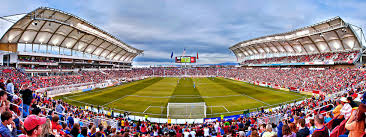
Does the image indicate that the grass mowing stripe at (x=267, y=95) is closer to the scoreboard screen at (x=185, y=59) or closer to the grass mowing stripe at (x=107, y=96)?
the grass mowing stripe at (x=107, y=96)

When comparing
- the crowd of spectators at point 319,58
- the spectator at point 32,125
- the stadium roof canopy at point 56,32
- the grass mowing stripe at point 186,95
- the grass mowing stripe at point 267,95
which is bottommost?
the grass mowing stripe at point 186,95

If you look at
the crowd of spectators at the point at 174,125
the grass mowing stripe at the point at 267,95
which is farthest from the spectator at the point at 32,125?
the grass mowing stripe at the point at 267,95

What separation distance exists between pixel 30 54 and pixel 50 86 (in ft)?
41.8

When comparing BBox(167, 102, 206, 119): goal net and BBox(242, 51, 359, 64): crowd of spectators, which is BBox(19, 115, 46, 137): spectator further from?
BBox(242, 51, 359, 64): crowd of spectators

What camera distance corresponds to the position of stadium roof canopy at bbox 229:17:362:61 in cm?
3600

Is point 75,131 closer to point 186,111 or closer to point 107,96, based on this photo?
point 186,111

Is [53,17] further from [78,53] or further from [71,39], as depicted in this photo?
[78,53]

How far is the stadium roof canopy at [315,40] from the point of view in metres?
36.0

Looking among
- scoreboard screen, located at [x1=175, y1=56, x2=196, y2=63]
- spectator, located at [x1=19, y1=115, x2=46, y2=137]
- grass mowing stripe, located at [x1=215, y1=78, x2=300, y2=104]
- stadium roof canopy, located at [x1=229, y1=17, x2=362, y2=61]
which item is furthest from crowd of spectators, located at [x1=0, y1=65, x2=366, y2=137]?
scoreboard screen, located at [x1=175, y1=56, x2=196, y2=63]

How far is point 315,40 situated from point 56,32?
6773 cm

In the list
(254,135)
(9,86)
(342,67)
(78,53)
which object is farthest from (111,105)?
(342,67)

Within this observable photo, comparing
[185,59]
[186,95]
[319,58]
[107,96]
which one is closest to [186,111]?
[186,95]

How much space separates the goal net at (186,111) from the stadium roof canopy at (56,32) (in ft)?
88.6

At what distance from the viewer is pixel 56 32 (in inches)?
1571
